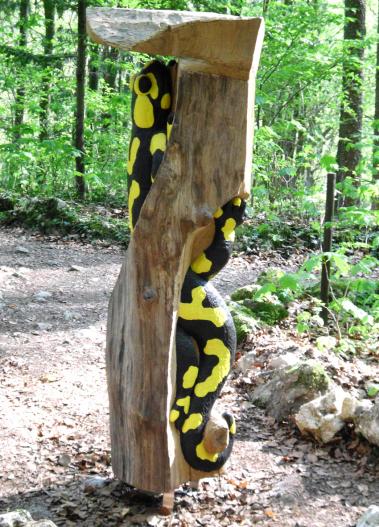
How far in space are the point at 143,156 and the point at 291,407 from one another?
84.3 inches

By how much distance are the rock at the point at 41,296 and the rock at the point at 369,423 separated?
3941 mm

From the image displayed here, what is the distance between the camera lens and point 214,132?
2.69 metres

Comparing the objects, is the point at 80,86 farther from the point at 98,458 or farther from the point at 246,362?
the point at 98,458

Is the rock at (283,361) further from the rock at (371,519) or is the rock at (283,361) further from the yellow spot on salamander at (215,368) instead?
the rock at (371,519)

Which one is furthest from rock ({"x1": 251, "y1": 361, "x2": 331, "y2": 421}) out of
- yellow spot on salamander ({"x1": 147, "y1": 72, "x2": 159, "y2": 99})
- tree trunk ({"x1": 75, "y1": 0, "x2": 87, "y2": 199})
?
tree trunk ({"x1": 75, "y1": 0, "x2": 87, "y2": 199})

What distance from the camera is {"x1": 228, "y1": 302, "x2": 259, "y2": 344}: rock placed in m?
5.26

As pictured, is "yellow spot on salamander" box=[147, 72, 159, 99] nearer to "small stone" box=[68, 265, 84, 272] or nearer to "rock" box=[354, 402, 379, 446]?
"rock" box=[354, 402, 379, 446]

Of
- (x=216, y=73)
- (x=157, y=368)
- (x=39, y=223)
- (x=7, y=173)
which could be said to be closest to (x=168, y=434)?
(x=157, y=368)

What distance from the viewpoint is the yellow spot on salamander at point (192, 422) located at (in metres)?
2.93

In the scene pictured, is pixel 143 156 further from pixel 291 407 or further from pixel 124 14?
pixel 291 407

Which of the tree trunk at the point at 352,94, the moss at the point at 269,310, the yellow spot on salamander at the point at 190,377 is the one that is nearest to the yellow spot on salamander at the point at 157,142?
the yellow spot on salamander at the point at 190,377

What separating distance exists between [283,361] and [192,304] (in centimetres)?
184

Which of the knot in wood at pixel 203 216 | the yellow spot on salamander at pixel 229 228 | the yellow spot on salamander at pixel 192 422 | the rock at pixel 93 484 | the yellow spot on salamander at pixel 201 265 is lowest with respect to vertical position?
the rock at pixel 93 484

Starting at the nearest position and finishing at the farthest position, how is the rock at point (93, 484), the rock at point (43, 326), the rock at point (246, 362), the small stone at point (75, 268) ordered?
the rock at point (93, 484) → the rock at point (246, 362) → the rock at point (43, 326) → the small stone at point (75, 268)
